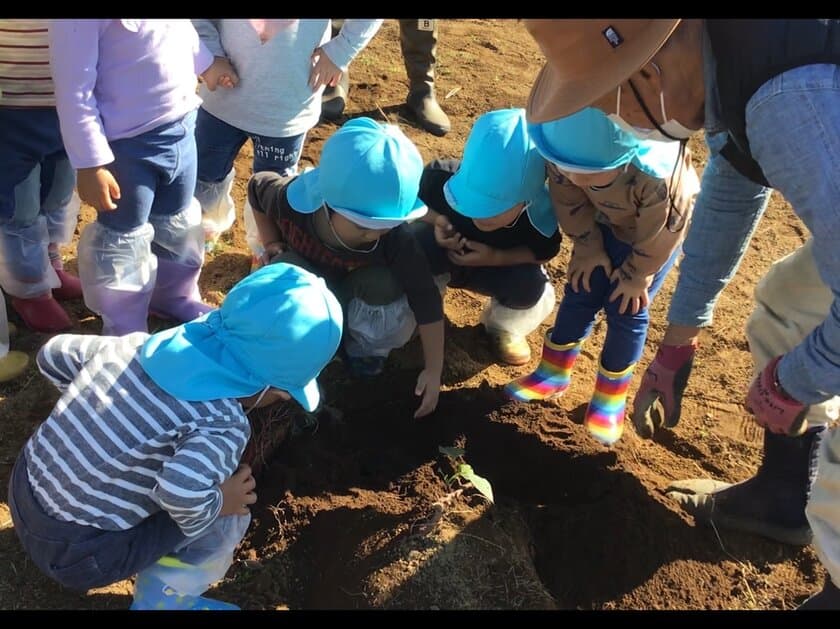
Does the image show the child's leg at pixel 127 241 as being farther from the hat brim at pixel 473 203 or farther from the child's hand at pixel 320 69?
the hat brim at pixel 473 203

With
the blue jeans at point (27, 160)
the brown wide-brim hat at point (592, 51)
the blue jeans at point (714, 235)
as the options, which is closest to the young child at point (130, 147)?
the blue jeans at point (27, 160)

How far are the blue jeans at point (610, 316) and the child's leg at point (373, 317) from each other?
624 mm

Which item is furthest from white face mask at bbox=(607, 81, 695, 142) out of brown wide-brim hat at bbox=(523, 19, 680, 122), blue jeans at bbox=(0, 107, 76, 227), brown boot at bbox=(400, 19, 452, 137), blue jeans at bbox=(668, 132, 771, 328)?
brown boot at bbox=(400, 19, 452, 137)

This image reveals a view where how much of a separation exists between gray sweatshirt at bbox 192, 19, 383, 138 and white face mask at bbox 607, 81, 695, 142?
1599 millimetres

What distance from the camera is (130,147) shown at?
286 centimetres

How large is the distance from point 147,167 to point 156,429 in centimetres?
113

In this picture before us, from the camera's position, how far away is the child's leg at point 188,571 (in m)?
2.44

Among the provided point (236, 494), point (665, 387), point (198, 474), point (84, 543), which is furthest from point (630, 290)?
point (84, 543)

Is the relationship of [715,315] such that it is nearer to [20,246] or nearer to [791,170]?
[791,170]

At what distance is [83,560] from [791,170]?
6.44 feet

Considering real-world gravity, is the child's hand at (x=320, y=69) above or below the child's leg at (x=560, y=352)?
above

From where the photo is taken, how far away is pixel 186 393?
2.17 metres

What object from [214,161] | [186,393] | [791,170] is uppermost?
[791,170]
